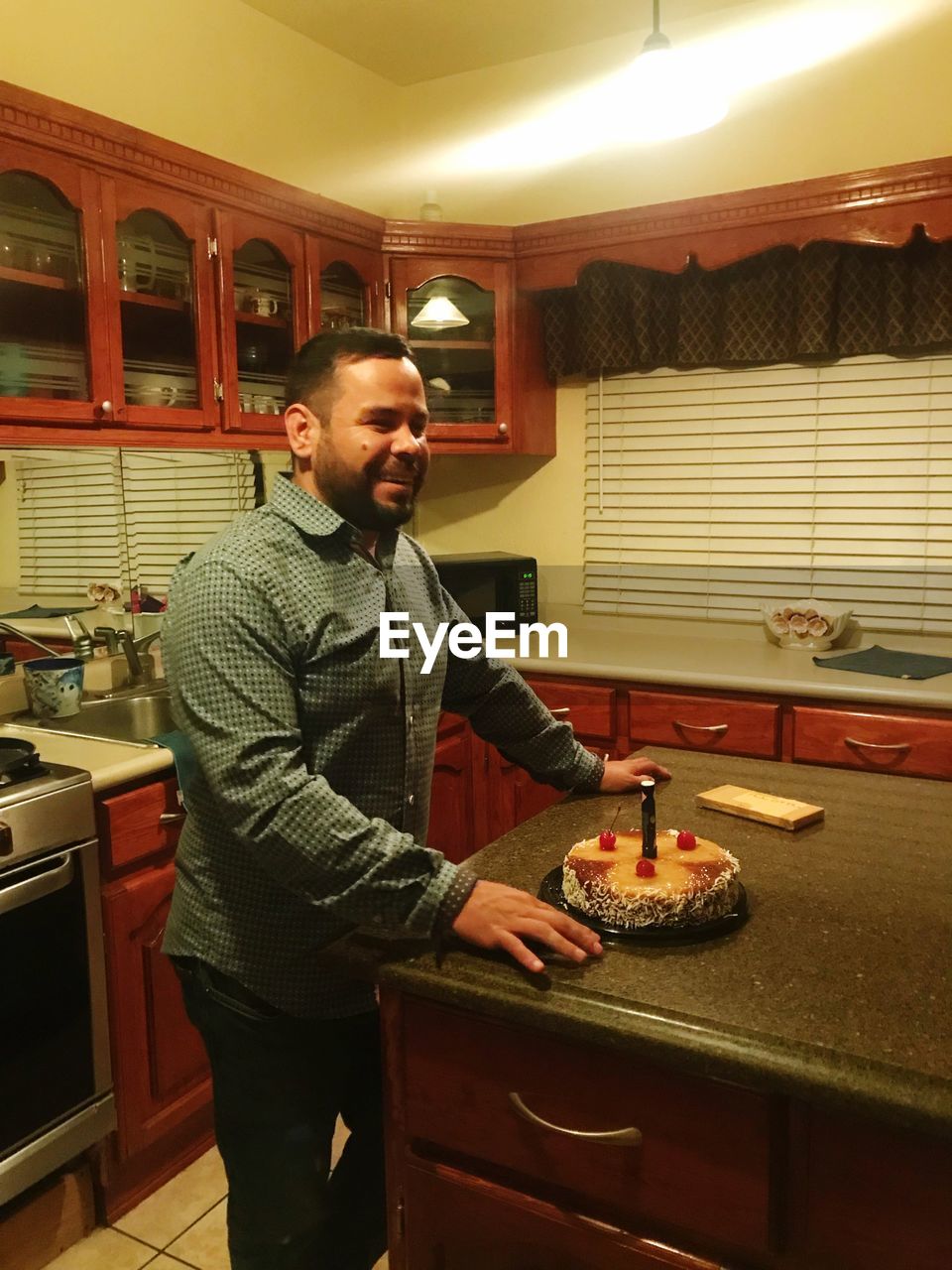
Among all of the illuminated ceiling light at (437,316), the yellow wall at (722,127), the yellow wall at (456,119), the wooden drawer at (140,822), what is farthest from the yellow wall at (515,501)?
the wooden drawer at (140,822)

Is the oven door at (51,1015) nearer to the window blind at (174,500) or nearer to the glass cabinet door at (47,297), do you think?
the glass cabinet door at (47,297)

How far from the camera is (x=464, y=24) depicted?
317 centimetres

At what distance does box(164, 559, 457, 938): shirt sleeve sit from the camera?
1079mm

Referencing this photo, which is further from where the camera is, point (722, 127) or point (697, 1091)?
point (722, 127)

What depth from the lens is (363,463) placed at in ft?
4.44

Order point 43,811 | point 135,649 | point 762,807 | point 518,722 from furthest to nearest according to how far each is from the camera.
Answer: point 135,649 < point 43,811 < point 518,722 < point 762,807

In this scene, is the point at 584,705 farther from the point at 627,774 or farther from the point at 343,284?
the point at 343,284

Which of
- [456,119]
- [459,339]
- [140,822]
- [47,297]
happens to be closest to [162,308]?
[47,297]

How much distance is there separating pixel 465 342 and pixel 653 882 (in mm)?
2524

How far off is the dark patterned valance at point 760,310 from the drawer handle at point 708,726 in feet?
3.99

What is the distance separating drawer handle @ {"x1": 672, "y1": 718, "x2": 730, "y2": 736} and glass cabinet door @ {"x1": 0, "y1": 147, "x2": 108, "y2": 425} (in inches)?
66.4

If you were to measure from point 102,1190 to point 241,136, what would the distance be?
289cm

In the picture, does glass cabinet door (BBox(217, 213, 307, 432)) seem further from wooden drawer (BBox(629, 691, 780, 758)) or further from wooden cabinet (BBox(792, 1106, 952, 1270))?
wooden cabinet (BBox(792, 1106, 952, 1270))

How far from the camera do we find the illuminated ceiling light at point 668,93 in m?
2.12
